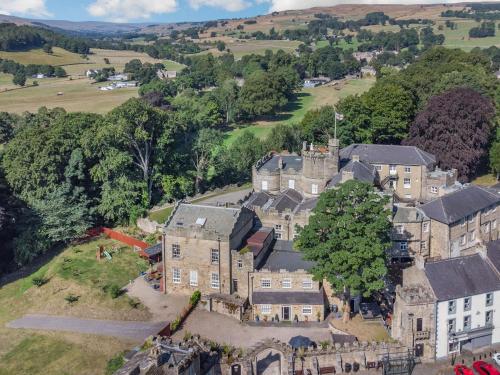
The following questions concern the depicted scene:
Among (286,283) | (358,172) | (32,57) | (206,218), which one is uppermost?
(32,57)

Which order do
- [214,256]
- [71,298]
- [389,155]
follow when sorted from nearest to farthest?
[214,256]
[71,298]
[389,155]

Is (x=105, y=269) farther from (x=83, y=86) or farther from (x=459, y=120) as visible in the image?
(x=83, y=86)

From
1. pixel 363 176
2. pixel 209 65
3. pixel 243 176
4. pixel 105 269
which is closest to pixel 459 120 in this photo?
pixel 363 176

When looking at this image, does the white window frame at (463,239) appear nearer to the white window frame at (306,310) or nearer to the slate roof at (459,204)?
the slate roof at (459,204)

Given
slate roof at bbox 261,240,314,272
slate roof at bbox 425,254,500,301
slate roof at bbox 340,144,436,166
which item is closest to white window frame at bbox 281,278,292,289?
slate roof at bbox 261,240,314,272

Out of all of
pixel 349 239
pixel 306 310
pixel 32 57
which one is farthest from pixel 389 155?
pixel 32 57

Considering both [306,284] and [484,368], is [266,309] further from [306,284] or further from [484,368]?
[484,368]
